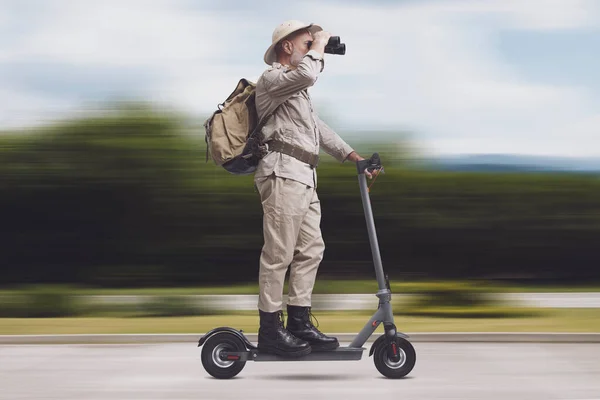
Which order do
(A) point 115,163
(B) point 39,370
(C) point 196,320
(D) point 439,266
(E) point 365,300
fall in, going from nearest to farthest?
(B) point 39,370 → (C) point 196,320 → (E) point 365,300 → (A) point 115,163 → (D) point 439,266

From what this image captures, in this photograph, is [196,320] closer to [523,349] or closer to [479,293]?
[479,293]

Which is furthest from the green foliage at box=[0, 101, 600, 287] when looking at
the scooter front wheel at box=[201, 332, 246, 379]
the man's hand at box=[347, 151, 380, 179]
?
the scooter front wheel at box=[201, 332, 246, 379]

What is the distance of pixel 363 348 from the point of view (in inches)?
248

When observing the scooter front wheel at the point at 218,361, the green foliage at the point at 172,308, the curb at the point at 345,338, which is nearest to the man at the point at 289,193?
the scooter front wheel at the point at 218,361

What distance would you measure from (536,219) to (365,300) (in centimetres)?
589

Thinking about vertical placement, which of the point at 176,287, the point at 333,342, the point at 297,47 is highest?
the point at 297,47

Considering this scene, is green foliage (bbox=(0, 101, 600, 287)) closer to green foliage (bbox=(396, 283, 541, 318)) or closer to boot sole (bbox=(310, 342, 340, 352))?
green foliage (bbox=(396, 283, 541, 318))

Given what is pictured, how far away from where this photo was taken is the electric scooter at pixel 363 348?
6336mm

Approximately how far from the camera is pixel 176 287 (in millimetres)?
16469

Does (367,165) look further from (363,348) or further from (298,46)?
(363,348)

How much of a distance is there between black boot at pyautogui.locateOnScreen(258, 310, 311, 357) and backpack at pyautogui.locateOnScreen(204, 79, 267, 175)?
893 millimetres

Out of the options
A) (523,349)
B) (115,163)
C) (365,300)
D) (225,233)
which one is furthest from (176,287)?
(523,349)

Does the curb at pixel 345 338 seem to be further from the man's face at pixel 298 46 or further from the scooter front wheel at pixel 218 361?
the man's face at pixel 298 46

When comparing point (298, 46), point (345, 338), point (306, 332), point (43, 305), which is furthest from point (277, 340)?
point (43, 305)
